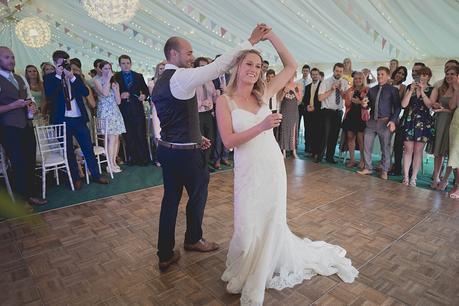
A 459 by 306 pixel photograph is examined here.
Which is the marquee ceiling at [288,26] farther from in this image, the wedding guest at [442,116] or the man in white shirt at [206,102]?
the man in white shirt at [206,102]

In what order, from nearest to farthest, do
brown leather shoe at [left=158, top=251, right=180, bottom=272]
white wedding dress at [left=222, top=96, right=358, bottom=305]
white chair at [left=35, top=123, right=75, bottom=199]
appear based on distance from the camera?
white wedding dress at [left=222, top=96, right=358, bottom=305] → brown leather shoe at [left=158, top=251, right=180, bottom=272] → white chair at [left=35, top=123, right=75, bottom=199]

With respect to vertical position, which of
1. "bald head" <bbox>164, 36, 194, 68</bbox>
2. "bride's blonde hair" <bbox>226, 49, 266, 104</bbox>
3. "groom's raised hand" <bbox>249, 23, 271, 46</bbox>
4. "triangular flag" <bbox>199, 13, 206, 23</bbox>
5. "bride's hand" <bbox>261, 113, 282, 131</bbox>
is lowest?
"bride's hand" <bbox>261, 113, 282, 131</bbox>

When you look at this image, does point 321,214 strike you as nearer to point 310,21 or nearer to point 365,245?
point 365,245

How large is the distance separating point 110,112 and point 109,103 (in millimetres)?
131

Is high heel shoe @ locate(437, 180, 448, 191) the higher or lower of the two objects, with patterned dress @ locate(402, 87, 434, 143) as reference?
lower

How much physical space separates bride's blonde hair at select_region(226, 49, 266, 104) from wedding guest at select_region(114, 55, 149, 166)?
3299 millimetres

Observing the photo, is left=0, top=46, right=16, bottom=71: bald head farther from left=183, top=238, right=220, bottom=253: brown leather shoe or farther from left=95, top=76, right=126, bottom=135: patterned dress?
left=183, top=238, right=220, bottom=253: brown leather shoe

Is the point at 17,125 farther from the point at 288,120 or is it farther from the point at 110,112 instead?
the point at 288,120

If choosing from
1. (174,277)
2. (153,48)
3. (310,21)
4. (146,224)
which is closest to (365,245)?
(174,277)

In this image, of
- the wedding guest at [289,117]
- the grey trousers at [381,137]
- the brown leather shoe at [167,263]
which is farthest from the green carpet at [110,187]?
the brown leather shoe at [167,263]

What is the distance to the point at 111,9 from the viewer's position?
4.47 metres

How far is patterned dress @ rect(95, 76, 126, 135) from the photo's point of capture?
4382 mm

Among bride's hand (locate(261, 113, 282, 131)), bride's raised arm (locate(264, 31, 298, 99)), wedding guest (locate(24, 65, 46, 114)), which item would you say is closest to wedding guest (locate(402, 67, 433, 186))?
bride's raised arm (locate(264, 31, 298, 99))

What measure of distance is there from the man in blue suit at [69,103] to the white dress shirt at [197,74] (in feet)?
8.21
